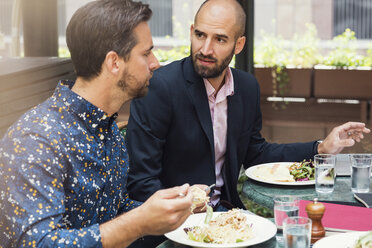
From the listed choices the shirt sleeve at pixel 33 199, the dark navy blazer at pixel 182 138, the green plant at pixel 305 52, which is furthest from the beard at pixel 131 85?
the green plant at pixel 305 52

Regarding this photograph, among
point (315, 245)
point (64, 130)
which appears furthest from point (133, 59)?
point (315, 245)

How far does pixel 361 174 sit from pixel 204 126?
27.8 inches

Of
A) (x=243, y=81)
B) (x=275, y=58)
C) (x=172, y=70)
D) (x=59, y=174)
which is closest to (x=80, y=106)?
(x=59, y=174)

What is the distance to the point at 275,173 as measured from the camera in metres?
2.46

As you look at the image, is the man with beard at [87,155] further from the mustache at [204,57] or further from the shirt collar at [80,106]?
the mustache at [204,57]

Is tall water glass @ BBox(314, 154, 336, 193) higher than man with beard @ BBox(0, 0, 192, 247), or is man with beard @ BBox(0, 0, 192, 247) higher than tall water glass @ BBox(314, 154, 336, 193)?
man with beard @ BBox(0, 0, 192, 247)

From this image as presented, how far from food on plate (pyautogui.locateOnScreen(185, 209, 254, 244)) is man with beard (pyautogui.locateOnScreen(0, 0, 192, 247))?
0.19m

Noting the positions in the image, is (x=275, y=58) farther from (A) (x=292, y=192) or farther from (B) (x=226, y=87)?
(A) (x=292, y=192)

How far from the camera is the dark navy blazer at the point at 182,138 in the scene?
8.24 feet

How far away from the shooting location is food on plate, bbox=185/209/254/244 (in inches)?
69.5

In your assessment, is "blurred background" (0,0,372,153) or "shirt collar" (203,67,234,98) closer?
"shirt collar" (203,67,234,98)

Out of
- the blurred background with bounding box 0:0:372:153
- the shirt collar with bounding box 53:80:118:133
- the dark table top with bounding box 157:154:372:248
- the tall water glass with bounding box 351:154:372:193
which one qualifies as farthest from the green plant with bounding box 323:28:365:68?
the shirt collar with bounding box 53:80:118:133

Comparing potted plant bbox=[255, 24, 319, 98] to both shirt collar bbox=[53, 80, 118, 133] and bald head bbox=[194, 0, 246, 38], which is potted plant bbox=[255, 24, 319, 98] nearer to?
bald head bbox=[194, 0, 246, 38]

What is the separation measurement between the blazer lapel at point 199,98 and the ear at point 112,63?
819mm
